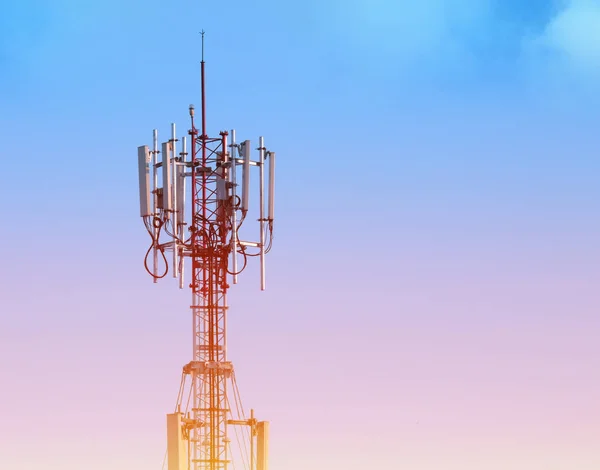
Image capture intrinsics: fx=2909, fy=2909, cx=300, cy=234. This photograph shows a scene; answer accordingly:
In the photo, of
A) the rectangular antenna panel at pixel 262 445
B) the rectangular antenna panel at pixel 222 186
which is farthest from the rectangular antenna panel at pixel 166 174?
the rectangular antenna panel at pixel 262 445

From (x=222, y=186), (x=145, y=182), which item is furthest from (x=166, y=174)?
(x=222, y=186)

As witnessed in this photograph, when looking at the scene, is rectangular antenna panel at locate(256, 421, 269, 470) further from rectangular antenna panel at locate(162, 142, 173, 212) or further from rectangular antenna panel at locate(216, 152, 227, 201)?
rectangular antenna panel at locate(162, 142, 173, 212)

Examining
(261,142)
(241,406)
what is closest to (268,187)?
(261,142)

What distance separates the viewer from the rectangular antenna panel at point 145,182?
13938cm

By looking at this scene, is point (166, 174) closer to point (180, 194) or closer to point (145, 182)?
point (180, 194)

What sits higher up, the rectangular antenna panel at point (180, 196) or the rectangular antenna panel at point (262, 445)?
the rectangular antenna panel at point (180, 196)

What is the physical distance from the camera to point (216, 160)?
140 meters

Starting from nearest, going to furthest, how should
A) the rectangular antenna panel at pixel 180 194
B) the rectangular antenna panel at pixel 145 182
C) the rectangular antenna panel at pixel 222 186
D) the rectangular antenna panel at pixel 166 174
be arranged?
the rectangular antenna panel at pixel 166 174 → the rectangular antenna panel at pixel 180 194 → the rectangular antenna panel at pixel 145 182 → the rectangular antenna panel at pixel 222 186

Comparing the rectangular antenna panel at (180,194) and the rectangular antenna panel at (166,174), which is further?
the rectangular antenna panel at (180,194)

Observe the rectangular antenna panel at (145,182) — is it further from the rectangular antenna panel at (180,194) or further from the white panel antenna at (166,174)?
the rectangular antenna panel at (180,194)

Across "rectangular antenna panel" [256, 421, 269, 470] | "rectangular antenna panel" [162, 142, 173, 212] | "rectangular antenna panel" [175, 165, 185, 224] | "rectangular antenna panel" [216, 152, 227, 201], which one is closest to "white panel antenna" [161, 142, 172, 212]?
"rectangular antenna panel" [162, 142, 173, 212]

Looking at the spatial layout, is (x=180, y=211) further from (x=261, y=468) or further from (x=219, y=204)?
(x=261, y=468)

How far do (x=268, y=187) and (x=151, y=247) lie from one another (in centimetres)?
639

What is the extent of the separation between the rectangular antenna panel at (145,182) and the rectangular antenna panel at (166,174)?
36.0 inches
